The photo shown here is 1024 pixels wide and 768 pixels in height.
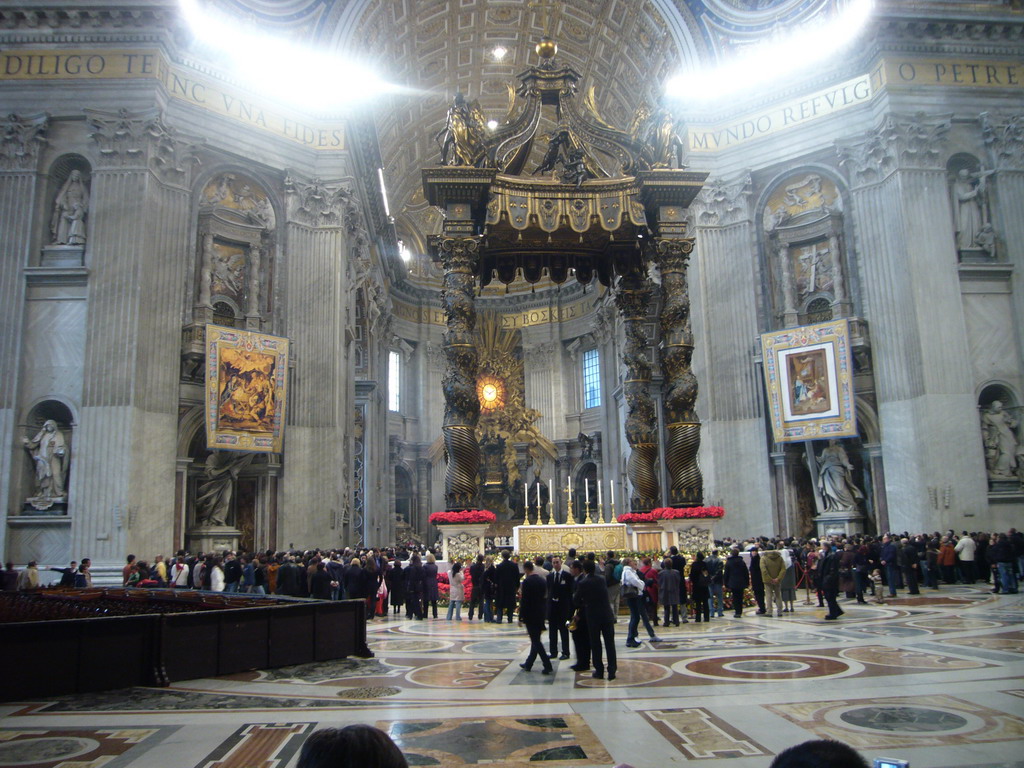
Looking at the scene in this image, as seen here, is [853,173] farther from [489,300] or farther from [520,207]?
[489,300]

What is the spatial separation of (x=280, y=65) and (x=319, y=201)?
370 cm

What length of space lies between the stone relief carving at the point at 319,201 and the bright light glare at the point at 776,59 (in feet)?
32.0

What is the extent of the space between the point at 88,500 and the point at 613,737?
46.9ft

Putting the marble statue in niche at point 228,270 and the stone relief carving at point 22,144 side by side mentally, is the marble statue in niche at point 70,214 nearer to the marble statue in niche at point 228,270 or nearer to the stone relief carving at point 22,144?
the stone relief carving at point 22,144

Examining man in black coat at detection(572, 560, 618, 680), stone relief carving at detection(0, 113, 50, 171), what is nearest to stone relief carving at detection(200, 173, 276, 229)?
stone relief carving at detection(0, 113, 50, 171)

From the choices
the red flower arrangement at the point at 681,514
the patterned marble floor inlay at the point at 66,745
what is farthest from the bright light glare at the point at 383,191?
the patterned marble floor inlay at the point at 66,745

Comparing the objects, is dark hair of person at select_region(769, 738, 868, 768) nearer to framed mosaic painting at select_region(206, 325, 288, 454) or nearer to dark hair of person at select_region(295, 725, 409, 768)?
dark hair of person at select_region(295, 725, 409, 768)

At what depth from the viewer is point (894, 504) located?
61.2ft

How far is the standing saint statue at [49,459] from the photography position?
1645 cm

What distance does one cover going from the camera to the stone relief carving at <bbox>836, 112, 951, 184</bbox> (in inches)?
764

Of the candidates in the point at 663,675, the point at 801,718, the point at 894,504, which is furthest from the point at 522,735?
the point at 894,504

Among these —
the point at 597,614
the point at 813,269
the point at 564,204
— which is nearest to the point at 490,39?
the point at 813,269

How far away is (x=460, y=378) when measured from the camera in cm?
1288

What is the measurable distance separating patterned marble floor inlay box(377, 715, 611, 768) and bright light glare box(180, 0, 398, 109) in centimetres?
1816
